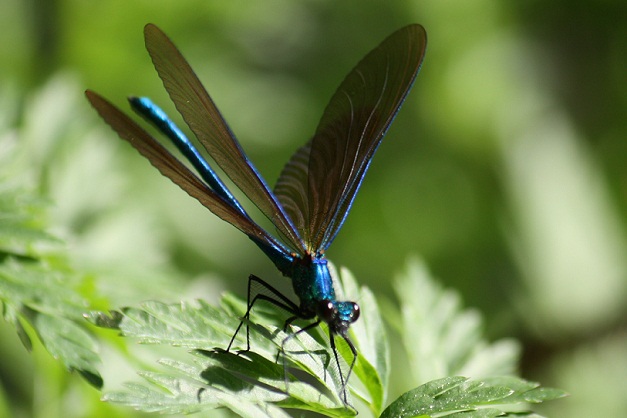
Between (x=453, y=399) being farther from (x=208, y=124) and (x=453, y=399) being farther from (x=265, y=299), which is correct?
(x=208, y=124)

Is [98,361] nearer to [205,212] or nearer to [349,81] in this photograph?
[349,81]

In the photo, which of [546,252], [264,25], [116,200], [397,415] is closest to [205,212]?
[264,25]

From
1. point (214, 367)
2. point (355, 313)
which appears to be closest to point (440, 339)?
point (355, 313)

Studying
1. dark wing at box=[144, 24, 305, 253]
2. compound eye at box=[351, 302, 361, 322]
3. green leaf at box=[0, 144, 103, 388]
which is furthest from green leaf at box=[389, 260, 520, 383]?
green leaf at box=[0, 144, 103, 388]

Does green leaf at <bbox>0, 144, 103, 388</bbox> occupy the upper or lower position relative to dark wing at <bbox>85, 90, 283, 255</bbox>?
lower

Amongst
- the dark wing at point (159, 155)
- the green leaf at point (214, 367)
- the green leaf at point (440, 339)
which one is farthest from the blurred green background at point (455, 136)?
the green leaf at point (214, 367)

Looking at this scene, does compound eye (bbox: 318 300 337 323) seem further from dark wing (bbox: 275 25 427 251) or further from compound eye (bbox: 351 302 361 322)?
dark wing (bbox: 275 25 427 251)
